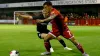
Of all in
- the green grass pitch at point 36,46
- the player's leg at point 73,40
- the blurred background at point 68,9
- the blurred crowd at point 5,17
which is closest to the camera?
the player's leg at point 73,40

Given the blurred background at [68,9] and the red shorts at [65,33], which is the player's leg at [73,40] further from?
the blurred background at [68,9]

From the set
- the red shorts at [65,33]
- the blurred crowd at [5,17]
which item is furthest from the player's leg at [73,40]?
the blurred crowd at [5,17]

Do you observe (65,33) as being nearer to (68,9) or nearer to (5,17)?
(68,9)

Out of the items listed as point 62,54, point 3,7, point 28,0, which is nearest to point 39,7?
point 28,0

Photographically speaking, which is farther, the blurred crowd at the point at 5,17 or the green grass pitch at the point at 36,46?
the blurred crowd at the point at 5,17

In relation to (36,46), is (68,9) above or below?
below

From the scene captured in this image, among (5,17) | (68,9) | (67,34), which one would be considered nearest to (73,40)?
(67,34)

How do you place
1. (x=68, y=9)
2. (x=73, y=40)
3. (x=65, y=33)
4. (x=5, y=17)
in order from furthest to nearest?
1. (x=5, y=17)
2. (x=68, y=9)
3. (x=65, y=33)
4. (x=73, y=40)

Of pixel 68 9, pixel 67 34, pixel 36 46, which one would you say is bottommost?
pixel 68 9

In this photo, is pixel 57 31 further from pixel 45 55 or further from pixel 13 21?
pixel 13 21

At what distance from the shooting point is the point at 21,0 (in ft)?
240

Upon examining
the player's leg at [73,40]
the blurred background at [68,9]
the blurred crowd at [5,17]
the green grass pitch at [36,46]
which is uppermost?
the player's leg at [73,40]

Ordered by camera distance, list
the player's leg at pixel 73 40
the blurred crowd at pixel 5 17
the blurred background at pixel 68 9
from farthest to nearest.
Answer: the blurred crowd at pixel 5 17
the blurred background at pixel 68 9
the player's leg at pixel 73 40

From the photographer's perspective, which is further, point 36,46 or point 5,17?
point 5,17
